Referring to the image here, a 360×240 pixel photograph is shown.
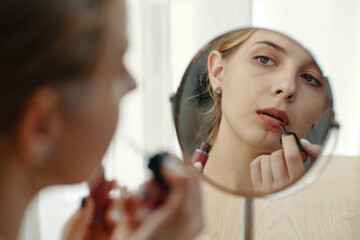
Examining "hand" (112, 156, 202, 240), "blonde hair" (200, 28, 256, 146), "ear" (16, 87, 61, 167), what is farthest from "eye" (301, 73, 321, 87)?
"ear" (16, 87, 61, 167)

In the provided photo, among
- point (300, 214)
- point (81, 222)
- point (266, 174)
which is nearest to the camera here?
point (81, 222)

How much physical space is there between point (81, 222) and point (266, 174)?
276mm

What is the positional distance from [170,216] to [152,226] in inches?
0.8

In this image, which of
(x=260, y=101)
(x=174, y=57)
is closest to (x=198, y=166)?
(x=260, y=101)

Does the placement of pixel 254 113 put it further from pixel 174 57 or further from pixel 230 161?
pixel 174 57

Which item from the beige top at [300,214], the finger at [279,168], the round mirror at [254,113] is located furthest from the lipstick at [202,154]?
the beige top at [300,214]

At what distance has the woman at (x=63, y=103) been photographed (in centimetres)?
37

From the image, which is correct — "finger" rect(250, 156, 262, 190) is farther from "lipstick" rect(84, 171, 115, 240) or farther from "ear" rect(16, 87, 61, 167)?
"ear" rect(16, 87, 61, 167)

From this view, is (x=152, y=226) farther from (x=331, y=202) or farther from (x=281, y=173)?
(x=331, y=202)

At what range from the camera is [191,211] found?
1.46 feet

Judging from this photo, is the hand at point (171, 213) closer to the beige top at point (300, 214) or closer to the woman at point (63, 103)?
the woman at point (63, 103)

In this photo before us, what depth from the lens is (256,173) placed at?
2.13ft

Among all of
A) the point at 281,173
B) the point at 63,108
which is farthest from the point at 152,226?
the point at 281,173

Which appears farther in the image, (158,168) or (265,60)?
(265,60)
